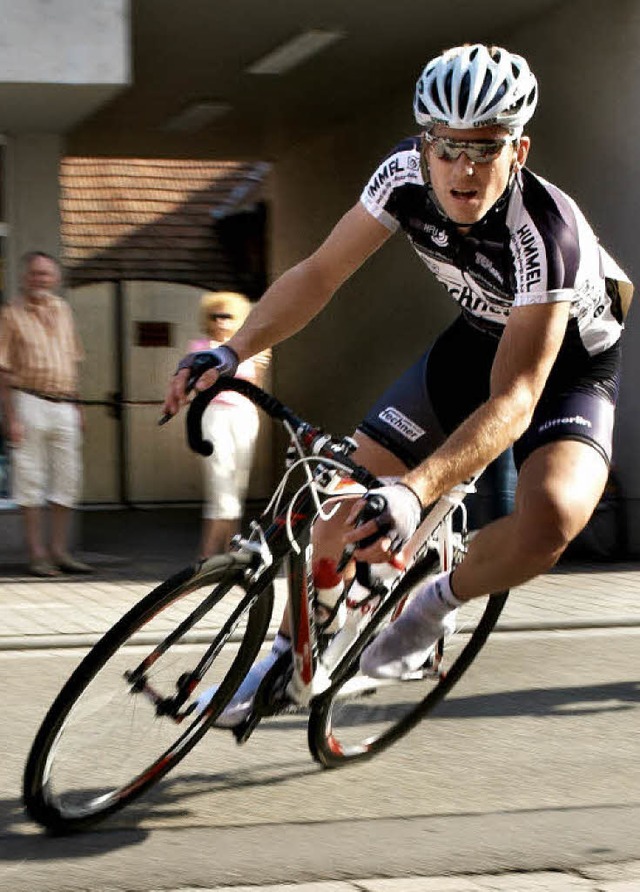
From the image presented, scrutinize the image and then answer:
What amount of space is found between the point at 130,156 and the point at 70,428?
7.57 meters

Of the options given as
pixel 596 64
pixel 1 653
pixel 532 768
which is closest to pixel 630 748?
pixel 532 768

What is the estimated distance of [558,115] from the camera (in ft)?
37.9

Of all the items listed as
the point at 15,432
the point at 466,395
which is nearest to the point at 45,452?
the point at 15,432

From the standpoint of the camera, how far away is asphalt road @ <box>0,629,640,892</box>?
3.89 m

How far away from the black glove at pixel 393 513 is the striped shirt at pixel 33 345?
6205mm

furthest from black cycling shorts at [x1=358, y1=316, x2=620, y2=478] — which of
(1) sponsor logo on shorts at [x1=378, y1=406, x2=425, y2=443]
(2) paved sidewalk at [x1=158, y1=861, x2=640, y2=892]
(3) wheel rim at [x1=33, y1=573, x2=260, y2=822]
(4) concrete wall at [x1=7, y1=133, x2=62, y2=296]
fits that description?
(4) concrete wall at [x1=7, y1=133, x2=62, y2=296]

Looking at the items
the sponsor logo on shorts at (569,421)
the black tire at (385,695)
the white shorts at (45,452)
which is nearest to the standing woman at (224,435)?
the white shorts at (45,452)

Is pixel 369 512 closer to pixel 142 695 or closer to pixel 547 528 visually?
pixel 547 528

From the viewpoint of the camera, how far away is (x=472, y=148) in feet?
13.3

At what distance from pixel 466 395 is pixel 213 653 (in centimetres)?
114

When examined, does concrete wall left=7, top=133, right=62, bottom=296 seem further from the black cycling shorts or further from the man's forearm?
the man's forearm

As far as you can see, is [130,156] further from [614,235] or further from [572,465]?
[572,465]

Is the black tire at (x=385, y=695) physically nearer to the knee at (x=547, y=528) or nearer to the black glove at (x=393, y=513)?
the knee at (x=547, y=528)

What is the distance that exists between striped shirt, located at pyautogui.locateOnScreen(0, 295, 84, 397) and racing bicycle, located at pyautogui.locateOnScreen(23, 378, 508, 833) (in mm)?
5329
